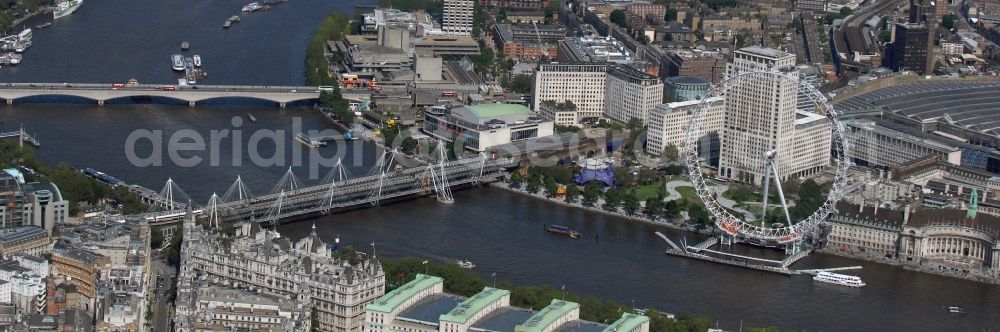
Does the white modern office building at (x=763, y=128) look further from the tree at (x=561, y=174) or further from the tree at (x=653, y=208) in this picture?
the tree at (x=653, y=208)

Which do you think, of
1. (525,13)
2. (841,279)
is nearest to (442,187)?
(841,279)

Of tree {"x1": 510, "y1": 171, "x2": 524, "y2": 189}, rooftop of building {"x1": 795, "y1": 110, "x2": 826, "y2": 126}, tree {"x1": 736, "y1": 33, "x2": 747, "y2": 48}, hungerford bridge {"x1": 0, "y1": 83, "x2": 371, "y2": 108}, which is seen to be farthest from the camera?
tree {"x1": 736, "y1": 33, "x2": 747, "y2": 48}

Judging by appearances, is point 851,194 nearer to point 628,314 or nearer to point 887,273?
point 887,273

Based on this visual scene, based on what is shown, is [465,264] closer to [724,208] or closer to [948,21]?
[724,208]

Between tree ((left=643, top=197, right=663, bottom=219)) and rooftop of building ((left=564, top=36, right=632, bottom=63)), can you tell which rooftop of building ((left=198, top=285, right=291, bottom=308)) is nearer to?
tree ((left=643, top=197, right=663, bottom=219))

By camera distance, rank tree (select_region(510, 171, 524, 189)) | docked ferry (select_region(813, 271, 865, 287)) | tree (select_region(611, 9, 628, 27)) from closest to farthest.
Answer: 1. docked ferry (select_region(813, 271, 865, 287))
2. tree (select_region(510, 171, 524, 189))
3. tree (select_region(611, 9, 628, 27))

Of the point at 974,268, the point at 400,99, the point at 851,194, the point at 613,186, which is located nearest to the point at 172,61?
the point at 400,99

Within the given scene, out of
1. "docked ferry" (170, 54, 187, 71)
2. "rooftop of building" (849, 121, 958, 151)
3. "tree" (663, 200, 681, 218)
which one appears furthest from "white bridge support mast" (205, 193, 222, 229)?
"docked ferry" (170, 54, 187, 71)
